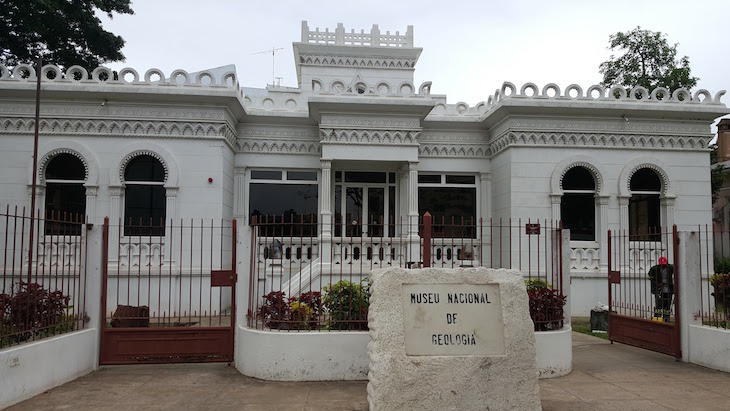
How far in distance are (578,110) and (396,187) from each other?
494 cm

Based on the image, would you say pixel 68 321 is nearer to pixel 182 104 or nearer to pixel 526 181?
pixel 182 104

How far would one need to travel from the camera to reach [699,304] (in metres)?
8.12

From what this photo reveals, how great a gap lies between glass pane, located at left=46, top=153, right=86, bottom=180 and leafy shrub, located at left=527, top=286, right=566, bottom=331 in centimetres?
1044

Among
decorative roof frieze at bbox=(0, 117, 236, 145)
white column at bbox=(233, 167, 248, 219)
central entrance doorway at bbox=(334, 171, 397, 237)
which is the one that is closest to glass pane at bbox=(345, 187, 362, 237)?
central entrance doorway at bbox=(334, 171, 397, 237)

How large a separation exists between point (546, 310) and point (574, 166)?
22.4 ft

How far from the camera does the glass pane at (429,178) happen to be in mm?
14523

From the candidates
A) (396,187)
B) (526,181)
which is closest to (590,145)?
(526,181)

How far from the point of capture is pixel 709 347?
771cm

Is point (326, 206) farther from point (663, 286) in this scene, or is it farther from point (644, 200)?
point (644, 200)

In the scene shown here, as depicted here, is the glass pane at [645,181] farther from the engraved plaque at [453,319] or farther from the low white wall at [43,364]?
the low white wall at [43,364]

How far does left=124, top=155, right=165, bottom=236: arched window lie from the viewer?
1255 centimetres

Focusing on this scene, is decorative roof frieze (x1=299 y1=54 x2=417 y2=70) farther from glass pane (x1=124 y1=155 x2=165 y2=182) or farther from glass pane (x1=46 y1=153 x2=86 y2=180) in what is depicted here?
glass pane (x1=46 y1=153 x2=86 y2=180)

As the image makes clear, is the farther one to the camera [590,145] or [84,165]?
[590,145]

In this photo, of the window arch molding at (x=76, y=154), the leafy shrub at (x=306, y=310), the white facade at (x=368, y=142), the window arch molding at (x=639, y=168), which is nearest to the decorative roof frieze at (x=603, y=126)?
the white facade at (x=368, y=142)
